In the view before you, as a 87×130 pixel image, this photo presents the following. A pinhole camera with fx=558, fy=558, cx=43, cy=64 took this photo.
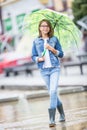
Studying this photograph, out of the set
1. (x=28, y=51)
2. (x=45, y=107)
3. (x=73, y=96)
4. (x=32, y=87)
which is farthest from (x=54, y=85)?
(x=28, y=51)

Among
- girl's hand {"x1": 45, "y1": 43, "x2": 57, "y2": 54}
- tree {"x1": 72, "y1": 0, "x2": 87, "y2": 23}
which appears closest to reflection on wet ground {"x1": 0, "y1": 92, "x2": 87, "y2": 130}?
girl's hand {"x1": 45, "y1": 43, "x2": 57, "y2": 54}

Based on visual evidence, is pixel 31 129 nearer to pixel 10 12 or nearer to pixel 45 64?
pixel 45 64

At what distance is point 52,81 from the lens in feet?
33.9

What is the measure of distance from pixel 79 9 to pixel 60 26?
2381 centimetres

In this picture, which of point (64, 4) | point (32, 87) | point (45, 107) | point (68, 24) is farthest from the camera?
point (64, 4)

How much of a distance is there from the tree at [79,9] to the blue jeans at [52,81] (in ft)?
78.4

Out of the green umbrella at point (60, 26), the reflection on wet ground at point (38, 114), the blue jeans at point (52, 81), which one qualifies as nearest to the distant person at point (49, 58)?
the blue jeans at point (52, 81)

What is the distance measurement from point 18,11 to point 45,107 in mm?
38275

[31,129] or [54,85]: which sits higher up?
[54,85]

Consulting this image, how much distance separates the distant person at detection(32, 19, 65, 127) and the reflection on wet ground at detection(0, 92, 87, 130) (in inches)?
14.5

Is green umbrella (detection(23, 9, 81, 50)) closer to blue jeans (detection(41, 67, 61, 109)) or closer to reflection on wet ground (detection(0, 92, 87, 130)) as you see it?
blue jeans (detection(41, 67, 61, 109))

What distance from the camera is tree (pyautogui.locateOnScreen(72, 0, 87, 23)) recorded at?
112 feet

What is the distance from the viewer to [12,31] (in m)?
51.6

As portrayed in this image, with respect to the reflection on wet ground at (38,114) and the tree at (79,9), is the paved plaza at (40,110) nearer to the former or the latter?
the reflection on wet ground at (38,114)
